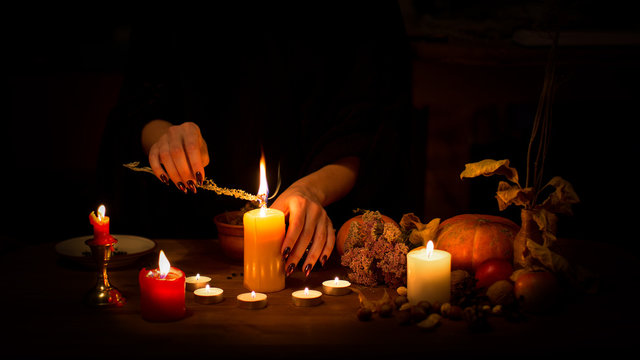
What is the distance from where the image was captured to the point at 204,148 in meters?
1.54

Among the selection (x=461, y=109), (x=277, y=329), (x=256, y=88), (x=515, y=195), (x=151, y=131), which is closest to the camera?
(x=277, y=329)

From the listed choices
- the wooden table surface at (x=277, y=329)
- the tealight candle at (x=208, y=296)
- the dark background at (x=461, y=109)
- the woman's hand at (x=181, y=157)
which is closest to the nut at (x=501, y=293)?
the wooden table surface at (x=277, y=329)

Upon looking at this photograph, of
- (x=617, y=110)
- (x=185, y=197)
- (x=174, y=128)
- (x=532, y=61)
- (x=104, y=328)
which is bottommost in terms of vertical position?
(x=104, y=328)

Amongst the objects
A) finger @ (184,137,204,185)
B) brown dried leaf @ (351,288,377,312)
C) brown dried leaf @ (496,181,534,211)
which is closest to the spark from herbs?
brown dried leaf @ (351,288,377,312)

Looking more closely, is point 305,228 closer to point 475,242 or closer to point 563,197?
point 475,242

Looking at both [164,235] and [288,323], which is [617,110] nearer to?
[164,235]

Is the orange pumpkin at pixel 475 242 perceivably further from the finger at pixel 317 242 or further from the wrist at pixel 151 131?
the wrist at pixel 151 131

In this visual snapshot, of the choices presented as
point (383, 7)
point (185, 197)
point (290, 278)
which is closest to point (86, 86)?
point (185, 197)

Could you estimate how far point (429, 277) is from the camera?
4.05 feet

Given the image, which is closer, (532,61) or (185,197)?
(185,197)

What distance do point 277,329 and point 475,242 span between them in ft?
1.82

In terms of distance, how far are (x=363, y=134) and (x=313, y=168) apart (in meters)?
0.21

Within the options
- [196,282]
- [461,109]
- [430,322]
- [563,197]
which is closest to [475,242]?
[563,197]

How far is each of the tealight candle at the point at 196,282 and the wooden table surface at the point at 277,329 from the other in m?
0.04
